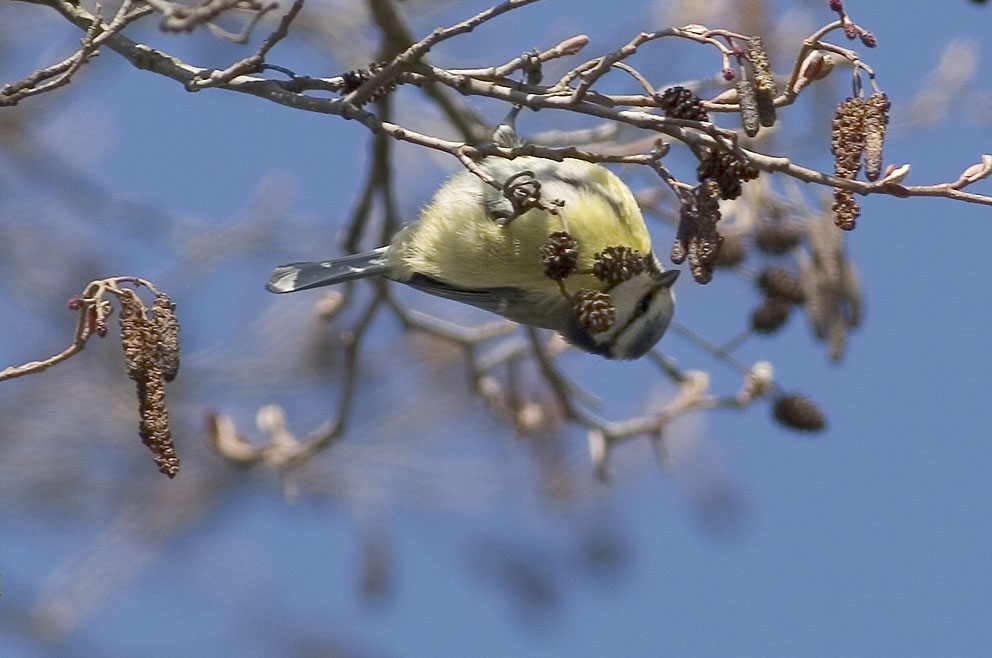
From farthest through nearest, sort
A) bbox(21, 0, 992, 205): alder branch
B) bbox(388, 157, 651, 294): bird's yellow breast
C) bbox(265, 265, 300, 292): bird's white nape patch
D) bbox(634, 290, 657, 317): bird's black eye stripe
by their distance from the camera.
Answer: bbox(634, 290, 657, 317): bird's black eye stripe
bbox(265, 265, 300, 292): bird's white nape patch
bbox(388, 157, 651, 294): bird's yellow breast
bbox(21, 0, 992, 205): alder branch

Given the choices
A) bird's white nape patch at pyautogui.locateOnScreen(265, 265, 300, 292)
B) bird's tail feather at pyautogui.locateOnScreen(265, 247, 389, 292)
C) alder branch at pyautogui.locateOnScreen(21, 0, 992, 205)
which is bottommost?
bird's white nape patch at pyautogui.locateOnScreen(265, 265, 300, 292)

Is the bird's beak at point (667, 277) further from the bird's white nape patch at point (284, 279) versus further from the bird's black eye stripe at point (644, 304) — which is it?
the bird's white nape patch at point (284, 279)

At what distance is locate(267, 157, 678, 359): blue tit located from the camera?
321 centimetres

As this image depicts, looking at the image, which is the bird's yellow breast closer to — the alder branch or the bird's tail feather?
the bird's tail feather

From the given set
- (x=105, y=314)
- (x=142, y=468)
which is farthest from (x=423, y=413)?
(x=105, y=314)

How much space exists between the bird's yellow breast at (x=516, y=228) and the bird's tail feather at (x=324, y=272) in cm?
12

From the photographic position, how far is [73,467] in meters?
6.75

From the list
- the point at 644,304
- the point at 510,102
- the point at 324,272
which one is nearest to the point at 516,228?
the point at 644,304

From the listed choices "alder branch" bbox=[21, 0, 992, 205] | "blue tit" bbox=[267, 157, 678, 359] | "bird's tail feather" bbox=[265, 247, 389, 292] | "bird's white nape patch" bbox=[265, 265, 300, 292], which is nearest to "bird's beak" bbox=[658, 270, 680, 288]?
"blue tit" bbox=[267, 157, 678, 359]

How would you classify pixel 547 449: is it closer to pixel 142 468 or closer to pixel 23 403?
pixel 142 468

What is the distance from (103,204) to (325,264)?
2.55 metres

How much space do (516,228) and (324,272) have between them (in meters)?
0.59

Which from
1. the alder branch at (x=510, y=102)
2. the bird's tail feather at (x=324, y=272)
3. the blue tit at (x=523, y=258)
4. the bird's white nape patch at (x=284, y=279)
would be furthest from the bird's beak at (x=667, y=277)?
the alder branch at (x=510, y=102)

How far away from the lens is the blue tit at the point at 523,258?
10.5 feet
